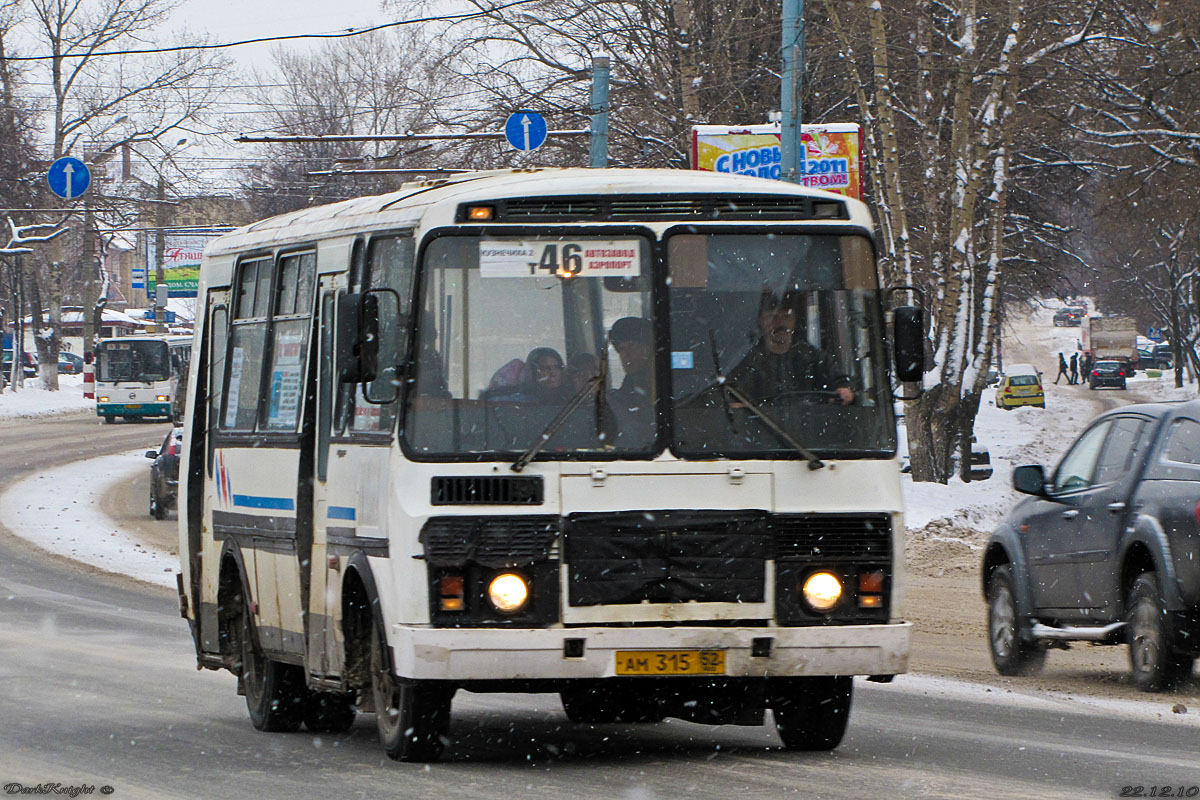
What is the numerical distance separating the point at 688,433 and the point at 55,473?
30560 mm

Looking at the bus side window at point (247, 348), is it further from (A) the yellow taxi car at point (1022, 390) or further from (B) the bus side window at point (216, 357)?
(A) the yellow taxi car at point (1022, 390)

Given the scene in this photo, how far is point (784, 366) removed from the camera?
817 cm

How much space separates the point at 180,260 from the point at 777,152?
56.2m

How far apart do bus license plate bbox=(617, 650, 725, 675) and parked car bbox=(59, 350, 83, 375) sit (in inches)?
4070

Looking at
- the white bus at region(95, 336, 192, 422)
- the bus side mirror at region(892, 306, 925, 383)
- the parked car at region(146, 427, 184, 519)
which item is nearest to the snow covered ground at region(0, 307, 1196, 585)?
the parked car at region(146, 427, 184, 519)

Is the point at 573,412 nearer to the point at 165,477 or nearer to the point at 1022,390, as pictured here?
the point at 165,477

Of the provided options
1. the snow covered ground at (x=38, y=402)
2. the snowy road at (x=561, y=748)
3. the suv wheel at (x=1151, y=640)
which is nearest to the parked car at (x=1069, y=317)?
the snow covered ground at (x=38, y=402)

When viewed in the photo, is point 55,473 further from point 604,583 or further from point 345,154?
point 345,154

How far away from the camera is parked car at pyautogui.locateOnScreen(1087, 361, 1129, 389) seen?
103875mm

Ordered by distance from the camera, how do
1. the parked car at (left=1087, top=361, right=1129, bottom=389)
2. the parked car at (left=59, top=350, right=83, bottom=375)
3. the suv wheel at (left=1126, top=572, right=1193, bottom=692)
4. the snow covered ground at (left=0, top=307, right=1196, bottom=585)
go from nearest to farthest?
the suv wheel at (left=1126, top=572, right=1193, bottom=692), the snow covered ground at (left=0, top=307, right=1196, bottom=585), the parked car at (left=1087, top=361, right=1129, bottom=389), the parked car at (left=59, top=350, right=83, bottom=375)

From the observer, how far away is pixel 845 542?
315 inches

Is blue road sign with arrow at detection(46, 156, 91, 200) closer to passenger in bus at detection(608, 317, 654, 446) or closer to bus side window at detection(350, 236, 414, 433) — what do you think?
bus side window at detection(350, 236, 414, 433)

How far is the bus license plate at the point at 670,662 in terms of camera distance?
25.5ft

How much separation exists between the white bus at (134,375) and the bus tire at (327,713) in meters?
51.1
